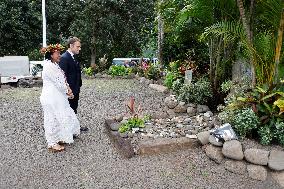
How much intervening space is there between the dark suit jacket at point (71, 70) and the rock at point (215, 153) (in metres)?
2.59

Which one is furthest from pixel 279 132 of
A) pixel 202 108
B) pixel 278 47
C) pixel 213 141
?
pixel 202 108

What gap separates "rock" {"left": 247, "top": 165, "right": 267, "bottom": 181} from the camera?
5531mm

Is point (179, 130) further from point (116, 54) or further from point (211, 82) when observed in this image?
point (116, 54)

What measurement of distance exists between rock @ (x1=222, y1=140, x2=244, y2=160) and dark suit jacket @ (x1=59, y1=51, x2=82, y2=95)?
285 cm

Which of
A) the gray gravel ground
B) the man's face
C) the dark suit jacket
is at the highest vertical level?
the man's face

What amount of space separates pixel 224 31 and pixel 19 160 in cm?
378

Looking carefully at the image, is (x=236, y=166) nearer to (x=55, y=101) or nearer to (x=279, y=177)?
(x=279, y=177)

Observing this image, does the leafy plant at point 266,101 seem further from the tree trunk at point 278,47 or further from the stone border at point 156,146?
the stone border at point 156,146

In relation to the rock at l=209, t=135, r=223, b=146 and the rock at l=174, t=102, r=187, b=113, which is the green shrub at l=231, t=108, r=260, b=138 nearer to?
the rock at l=209, t=135, r=223, b=146

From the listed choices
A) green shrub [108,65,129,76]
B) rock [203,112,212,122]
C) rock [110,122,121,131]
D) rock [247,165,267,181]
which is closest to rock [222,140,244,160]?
rock [247,165,267,181]

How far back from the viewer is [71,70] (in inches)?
280

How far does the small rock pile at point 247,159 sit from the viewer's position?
5.55 m

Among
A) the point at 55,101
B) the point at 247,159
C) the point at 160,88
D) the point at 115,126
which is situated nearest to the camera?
the point at 247,159

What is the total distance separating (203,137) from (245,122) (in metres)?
0.68
